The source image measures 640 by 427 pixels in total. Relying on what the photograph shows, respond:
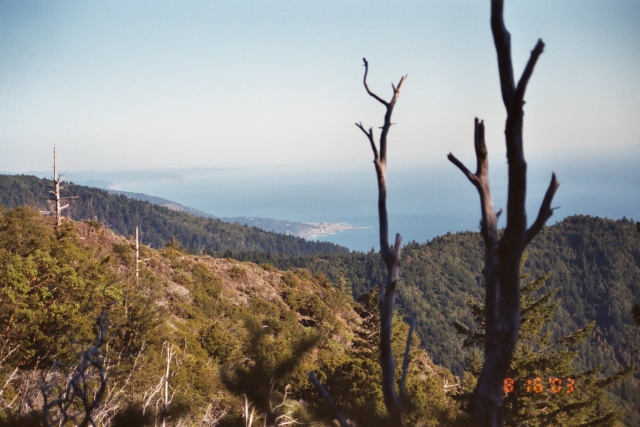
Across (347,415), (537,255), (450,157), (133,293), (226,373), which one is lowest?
(537,255)

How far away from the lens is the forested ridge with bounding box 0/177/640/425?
104938 millimetres

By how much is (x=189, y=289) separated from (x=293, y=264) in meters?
81.3

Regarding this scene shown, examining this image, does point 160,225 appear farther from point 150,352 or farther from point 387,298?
point 387,298

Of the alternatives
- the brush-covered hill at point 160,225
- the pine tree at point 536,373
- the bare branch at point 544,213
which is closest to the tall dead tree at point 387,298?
the bare branch at point 544,213

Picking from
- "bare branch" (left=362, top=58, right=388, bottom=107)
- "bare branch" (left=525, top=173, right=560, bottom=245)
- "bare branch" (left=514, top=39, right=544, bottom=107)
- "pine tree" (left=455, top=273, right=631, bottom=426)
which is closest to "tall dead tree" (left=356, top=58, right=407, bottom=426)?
"bare branch" (left=362, top=58, right=388, bottom=107)

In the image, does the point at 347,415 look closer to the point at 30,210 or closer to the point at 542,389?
the point at 542,389

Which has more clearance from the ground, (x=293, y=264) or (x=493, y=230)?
(x=493, y=230)

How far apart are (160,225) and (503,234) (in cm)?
16934

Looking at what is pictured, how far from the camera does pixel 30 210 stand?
18.2 meters

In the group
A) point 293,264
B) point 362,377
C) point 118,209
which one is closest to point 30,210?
point 362,377

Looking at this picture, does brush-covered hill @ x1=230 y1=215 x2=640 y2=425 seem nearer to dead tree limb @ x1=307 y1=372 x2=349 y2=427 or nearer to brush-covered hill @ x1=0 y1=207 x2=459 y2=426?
brush-covered hill @ x1=0 y1=207 x2=459 y2=426

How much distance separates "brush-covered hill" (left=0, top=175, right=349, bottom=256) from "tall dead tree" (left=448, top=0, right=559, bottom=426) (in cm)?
14334
